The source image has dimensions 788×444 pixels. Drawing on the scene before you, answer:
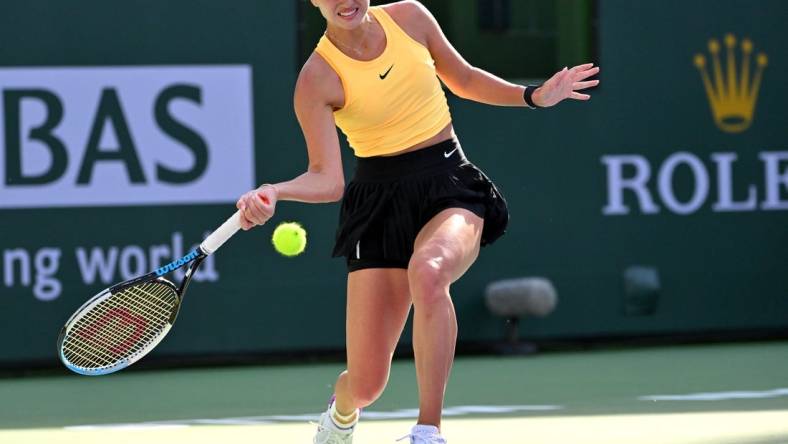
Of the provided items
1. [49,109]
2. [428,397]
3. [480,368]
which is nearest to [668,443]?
[428,397]

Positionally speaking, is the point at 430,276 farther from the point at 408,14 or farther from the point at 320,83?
the point at 408,14

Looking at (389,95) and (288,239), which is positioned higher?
(389,95)

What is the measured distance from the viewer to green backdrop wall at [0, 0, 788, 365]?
7293 mm

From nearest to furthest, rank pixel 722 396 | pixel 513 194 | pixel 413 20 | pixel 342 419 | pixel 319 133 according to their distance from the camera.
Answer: pixel 319 133 → pixel 413 20 → pixel 342 419 → pixel 722 396 → pixel 513 194

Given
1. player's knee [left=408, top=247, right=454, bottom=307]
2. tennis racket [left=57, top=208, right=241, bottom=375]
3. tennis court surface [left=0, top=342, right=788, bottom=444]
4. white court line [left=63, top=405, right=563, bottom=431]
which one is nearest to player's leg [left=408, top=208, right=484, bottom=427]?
player's knee [left=408, top=247, right=454, bottom=307]

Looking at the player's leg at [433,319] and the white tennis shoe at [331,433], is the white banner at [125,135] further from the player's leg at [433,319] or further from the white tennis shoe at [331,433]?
the player's leg at [433,319]

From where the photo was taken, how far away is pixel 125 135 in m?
7.30

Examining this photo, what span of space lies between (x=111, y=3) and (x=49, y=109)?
1.80ft

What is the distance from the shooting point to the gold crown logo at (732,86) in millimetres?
7922

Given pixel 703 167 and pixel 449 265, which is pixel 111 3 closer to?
pixel 703 167

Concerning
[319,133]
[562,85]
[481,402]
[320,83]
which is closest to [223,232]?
[319,133]

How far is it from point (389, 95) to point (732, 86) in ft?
13.0

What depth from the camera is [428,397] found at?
414 centimetres

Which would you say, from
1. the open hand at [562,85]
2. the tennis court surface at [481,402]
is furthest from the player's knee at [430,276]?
the tennis court surface at [481,402]
